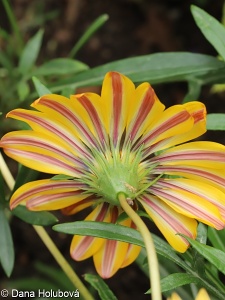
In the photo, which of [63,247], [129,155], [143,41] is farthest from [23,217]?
[143,41]

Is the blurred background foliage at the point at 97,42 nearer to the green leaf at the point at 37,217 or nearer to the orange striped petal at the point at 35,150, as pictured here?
the green leaf at the point at 37,217

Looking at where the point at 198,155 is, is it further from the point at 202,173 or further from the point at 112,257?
the point at 112,257

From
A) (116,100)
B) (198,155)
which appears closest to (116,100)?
(116,100)

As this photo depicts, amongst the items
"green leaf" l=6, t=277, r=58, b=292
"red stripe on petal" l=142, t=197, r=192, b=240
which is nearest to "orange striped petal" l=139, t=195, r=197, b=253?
"red stripe on petal" l=142, t=197, r=192, b=240

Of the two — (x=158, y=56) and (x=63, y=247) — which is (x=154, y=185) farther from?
(x=63, y=247)

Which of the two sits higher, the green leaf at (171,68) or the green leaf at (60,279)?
the green leaf at (171,68)

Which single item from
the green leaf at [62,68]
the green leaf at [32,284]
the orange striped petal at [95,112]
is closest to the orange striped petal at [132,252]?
the orange striped petal at [95,112]

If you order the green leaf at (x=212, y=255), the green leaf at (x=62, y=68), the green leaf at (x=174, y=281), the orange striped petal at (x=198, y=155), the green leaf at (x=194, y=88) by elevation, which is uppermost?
the green leaf at (x=62, y=68)
